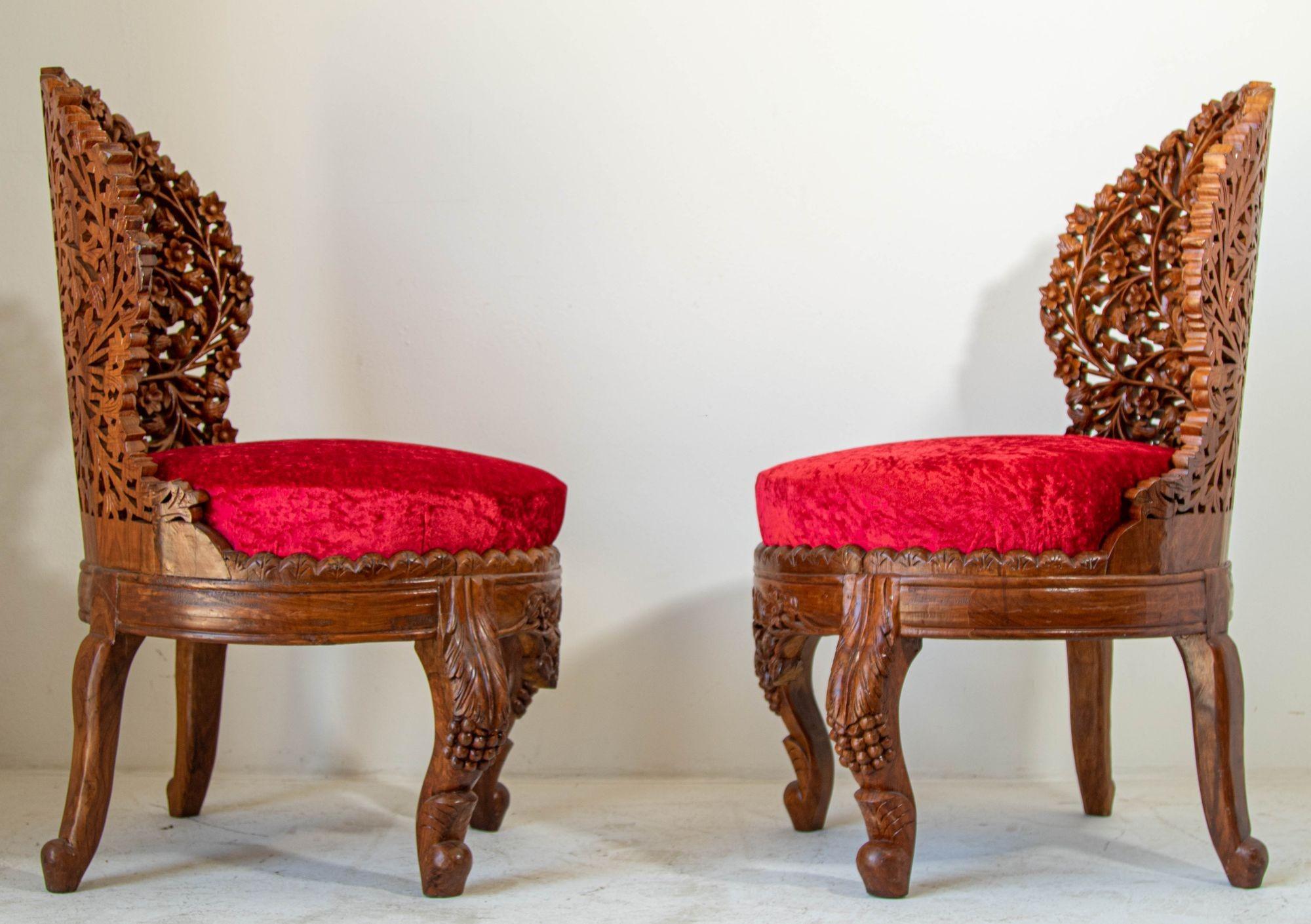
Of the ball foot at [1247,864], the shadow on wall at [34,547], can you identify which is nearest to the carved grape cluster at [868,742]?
the ball foot at [1247,864]

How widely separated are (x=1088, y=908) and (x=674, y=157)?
164 cm

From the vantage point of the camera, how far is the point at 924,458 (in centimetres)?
170

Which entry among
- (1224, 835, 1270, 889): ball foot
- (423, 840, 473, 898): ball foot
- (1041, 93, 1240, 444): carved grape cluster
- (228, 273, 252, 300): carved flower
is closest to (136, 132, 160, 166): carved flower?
(228, 273, 252, 300): carved flower

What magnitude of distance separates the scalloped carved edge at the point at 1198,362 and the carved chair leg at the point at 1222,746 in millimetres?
216

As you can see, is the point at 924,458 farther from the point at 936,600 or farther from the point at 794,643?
the point at 794,643

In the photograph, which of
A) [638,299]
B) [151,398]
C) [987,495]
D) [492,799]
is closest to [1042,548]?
[987,495]

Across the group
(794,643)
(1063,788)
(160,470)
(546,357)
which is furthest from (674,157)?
(1063,788)

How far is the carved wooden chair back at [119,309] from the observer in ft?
5.66

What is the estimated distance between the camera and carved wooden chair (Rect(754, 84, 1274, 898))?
165cm

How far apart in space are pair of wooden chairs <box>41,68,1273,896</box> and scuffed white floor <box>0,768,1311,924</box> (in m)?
0.09

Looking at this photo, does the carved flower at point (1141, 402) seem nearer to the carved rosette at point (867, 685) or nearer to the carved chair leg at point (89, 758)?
the carved rosette at point (867, 685)

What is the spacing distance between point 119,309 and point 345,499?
421 mm

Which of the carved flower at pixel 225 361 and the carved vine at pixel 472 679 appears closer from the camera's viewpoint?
the carved vine at pixel 472 679

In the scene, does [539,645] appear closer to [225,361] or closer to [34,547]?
[225,361]
